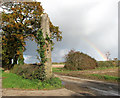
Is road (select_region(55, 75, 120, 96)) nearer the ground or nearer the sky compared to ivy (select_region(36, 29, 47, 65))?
nearer the ground

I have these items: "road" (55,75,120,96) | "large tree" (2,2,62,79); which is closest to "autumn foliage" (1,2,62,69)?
"large tree" (2,2,62,79)

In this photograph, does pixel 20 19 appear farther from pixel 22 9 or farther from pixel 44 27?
pixel 44 27

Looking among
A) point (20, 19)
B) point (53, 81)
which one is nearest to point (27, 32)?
point (20, 19)

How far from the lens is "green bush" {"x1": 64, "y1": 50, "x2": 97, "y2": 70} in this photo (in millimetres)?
22000

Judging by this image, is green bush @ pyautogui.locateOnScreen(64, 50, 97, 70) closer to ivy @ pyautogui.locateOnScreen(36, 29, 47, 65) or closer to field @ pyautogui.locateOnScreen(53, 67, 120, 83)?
field @ pyautogui.locateOnScreen(53, 67, 120, 83)

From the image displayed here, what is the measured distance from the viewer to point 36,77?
30.3ft

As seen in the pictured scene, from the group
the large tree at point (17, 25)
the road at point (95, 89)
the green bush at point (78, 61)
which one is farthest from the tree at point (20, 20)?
the road at point (95, 89)

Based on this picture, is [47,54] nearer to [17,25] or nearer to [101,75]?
[101,75]

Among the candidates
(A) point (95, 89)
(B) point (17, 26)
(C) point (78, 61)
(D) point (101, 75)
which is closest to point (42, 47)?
A: (A) point (95, 89)

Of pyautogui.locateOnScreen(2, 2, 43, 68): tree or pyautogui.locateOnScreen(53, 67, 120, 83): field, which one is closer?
pyautogui.locateOnScreen(53, 67, 120, 83): field

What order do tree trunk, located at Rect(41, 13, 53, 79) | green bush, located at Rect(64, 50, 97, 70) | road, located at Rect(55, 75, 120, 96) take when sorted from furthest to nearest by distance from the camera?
green bush, located at Rect(64, 50, 97, 70) < tree trunk, located at Rect(41, 13, 53, 79) < road, located at Rect(55, 75, 120, 96)

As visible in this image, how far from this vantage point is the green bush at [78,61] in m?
22.0

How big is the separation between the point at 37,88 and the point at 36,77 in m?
1.80

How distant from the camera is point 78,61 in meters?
22.1
